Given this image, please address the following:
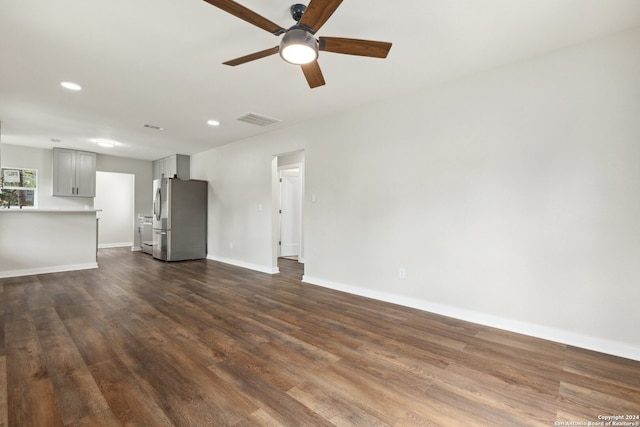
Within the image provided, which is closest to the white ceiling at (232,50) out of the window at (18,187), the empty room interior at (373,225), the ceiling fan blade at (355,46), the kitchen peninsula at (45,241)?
the empty room interior at (373,225)

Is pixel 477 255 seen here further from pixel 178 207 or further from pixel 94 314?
pixel 178 207

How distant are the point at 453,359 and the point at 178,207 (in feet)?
19.3

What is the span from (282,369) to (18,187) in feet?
26.5

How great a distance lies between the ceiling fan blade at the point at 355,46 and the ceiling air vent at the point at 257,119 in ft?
8.07

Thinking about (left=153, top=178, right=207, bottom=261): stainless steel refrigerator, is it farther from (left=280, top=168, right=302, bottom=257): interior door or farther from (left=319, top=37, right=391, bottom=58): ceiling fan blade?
(left=319, top=37, right=391, bottom=58): ceiling fan blade

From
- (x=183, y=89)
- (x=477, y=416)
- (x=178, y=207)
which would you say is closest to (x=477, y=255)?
(x=477, y=416)

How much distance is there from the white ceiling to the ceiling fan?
0.28m

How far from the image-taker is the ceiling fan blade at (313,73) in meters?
2.18

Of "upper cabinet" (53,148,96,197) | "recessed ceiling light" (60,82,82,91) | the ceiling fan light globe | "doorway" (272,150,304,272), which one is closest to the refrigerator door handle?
"upper cabinet" (53,148,96,197)

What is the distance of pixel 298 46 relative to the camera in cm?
184

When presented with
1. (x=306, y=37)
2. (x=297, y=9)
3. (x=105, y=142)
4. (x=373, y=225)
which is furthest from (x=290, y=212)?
(x=306, y=37)

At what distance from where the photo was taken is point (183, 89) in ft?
11.1

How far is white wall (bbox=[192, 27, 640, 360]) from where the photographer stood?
7.60 ft

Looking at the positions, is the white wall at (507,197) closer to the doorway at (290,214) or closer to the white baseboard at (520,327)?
the white baseboard at (520,327)
